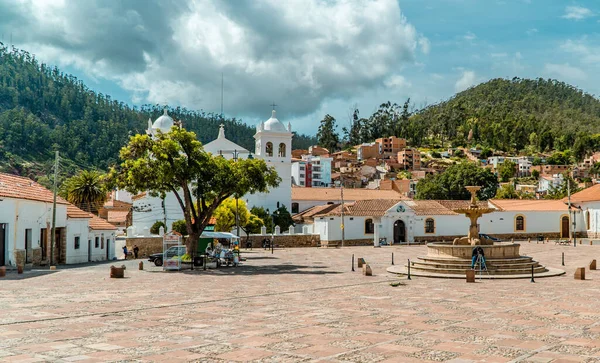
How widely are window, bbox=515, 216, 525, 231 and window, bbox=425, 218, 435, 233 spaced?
29.1ft

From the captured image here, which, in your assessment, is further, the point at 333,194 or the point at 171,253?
the point at 333,194

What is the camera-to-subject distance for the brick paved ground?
28.3 ft

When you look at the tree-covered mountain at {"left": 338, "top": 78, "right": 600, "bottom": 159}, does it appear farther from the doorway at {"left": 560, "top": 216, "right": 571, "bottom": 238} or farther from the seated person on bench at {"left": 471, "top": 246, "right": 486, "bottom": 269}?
the seated person on bench at {"left": 471, "top": 246, "right": 486, "bottom": 269}

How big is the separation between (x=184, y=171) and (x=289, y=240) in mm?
22583

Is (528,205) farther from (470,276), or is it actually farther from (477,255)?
(470,276)

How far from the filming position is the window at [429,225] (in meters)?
53.4

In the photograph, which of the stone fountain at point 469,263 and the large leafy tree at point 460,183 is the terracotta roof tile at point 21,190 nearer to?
the stone fountain at point 469,263

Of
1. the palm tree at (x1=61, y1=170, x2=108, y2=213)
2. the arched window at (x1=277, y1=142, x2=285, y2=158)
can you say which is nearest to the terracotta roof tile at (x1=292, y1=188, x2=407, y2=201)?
the arched window at (x1=277, y1=142, x2=285, y2=158)

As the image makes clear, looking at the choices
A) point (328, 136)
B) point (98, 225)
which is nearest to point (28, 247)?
point (98, 225)

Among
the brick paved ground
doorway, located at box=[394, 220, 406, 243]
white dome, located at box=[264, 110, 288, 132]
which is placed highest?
white dome, located at box=[264, 110, 288, 132]

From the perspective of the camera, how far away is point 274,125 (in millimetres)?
58312

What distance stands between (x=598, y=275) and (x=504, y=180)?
99976 mm

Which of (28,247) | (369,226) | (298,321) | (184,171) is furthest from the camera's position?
(369,226)

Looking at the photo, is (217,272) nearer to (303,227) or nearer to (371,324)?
(371,324)
